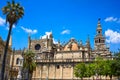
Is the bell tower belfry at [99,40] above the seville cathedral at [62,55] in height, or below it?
above

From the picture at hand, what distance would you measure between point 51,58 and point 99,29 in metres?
18.8

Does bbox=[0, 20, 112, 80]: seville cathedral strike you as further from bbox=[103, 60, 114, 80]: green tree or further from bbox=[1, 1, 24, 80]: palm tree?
bbox=[1, 1, 24, 80]: palm tree

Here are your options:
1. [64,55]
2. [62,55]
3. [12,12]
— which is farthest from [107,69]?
[12,12]

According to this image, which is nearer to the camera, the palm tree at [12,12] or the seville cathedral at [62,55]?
the palm tree at [12,12]

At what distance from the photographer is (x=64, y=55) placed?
7144 centimetres

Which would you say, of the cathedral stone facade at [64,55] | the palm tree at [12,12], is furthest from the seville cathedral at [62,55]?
the palm tree at [12,12]

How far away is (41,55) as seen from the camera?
74.1 metres

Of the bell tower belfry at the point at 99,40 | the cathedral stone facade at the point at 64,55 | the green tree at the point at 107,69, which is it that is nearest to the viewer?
the green tree at the point at 107,69

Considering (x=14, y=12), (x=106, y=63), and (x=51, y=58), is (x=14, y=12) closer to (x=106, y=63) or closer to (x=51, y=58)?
(x=106, y=63)

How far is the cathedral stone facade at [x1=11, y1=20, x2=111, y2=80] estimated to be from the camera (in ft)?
223

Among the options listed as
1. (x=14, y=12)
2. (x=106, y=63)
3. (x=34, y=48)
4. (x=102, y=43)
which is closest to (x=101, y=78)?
(x=106, y=63)

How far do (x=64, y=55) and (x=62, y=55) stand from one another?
0.66 metres

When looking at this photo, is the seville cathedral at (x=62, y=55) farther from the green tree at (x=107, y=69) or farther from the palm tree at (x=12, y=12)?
the palm tree at (x=12, y=12)

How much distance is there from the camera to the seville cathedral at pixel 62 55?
223 ft
